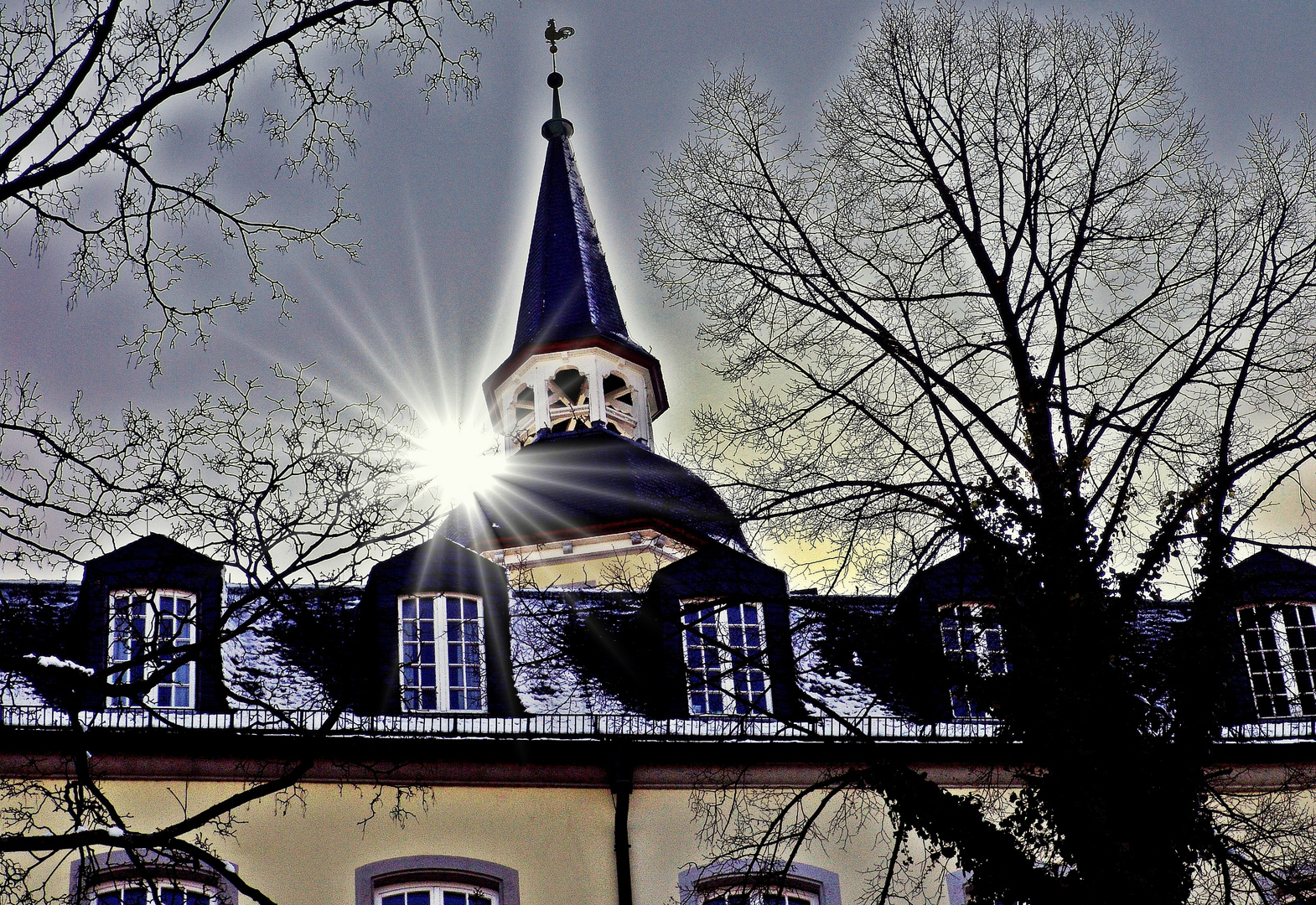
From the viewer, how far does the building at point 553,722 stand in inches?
533

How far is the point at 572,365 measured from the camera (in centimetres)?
3706

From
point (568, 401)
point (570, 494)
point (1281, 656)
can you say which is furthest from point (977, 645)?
point (568, 401)

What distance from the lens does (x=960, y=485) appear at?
13086mm

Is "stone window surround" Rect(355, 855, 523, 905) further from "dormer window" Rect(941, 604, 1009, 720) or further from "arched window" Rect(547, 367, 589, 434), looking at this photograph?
"arched window" Rect(547, 367, 589, 434)

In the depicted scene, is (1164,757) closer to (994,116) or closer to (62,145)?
(994,116)

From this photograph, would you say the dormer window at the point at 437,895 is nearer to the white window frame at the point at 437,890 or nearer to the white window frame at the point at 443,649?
Result: the white window frame at the point at 437,890

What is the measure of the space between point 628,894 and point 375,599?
12.4 ft

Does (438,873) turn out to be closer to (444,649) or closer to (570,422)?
(444,649)

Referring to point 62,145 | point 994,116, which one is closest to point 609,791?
point 994,116

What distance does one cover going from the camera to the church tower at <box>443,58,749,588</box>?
2903cm

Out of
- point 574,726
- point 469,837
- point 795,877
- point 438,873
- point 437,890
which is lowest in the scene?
point 795,877

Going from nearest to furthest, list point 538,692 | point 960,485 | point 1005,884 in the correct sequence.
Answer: point 1005,884
point 960,485
point 538,692

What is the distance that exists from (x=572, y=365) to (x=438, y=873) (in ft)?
75.4

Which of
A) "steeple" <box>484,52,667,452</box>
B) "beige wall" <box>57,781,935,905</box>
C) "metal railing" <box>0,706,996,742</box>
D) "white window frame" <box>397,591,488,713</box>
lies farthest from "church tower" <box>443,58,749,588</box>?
"beige wall" <box>57,781,935,905</box>
